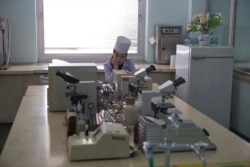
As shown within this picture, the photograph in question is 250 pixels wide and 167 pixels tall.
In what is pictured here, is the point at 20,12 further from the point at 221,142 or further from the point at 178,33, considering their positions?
the point at 221,142

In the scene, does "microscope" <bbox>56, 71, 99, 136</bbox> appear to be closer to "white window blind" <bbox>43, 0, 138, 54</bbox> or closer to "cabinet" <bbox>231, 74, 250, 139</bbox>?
"cabinet" <bbox>231, 74, 250, 139</bbox>

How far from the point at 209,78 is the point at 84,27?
1.85m

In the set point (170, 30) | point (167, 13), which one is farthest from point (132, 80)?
point (167, 13)

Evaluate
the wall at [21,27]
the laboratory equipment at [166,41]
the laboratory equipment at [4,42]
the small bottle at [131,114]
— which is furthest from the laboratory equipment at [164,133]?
the wall at [21,27]

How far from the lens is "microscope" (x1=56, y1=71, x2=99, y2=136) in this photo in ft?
6.19

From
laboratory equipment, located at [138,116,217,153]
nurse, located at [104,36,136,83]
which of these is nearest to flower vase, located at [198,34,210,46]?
nurse, located at [104,36,136,83]

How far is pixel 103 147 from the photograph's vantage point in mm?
1610

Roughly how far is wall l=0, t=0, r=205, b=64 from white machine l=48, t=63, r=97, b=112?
2308 mm

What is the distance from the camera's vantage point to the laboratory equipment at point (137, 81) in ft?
8.57

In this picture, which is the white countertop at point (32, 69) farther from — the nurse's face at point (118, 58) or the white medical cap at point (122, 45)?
the white medical cap at point (122, 45)

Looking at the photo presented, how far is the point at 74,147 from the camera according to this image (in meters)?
1.59

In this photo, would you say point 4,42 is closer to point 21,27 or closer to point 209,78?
point 21,27

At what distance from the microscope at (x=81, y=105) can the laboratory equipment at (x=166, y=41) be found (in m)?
2.56

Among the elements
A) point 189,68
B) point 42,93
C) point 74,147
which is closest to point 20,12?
point 42,93
